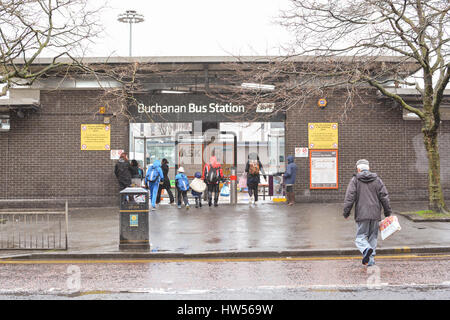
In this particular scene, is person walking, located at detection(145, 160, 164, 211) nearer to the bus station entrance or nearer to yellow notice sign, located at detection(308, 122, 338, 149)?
the bus station entrance

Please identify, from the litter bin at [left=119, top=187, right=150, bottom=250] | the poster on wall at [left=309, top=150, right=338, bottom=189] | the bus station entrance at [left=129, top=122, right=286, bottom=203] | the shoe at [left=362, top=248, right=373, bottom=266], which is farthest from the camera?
the bus station entrance at [left=129, top=122, right=286, bottom=203]

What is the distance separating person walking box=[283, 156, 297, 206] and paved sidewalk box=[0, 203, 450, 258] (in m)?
0.80

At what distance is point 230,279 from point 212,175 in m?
8.77

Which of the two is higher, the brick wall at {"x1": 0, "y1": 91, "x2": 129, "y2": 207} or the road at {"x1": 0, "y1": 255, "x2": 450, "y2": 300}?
the brick wall at {"x1": 0, "y1": 91, "x2": 129, "y2": 207}

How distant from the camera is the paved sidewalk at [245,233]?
9.00m

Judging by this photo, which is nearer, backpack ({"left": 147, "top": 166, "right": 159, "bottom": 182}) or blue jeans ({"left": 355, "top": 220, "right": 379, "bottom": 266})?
blue jeans ({"left": 355, "top": 220, "right": 379, "bottom": 266})

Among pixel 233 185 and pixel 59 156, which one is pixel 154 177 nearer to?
pixel 233 185

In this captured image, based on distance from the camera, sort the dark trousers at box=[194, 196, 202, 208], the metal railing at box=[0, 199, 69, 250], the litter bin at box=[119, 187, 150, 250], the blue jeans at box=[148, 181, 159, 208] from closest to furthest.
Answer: the litter bin at box=[119, 187, 150, 250] → the metal railing at box=[0, 199, 69, 250] → the blue jeans at box=[148, 181, 159, 208] → the dark trousers at box=[194, 196, 202, 208]

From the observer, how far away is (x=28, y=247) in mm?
9773

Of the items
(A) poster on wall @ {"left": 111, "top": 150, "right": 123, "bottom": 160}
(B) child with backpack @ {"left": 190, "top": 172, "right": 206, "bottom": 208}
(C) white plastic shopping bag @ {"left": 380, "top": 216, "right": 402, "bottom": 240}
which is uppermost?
(A) poster on wall @ {"left": 111, "top": 150, "right": 123, "bottom": 160}

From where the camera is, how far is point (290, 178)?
628 inches

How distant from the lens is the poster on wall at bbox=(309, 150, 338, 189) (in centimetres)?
1664

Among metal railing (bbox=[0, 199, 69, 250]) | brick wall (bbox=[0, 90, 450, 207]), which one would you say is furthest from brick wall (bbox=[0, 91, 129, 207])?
metal railing (bbox=[0, 199, 69, 250])
